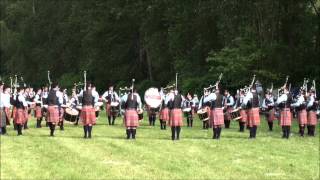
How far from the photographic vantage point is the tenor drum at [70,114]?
22.2 meters

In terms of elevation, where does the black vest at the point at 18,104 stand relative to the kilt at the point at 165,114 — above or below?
above

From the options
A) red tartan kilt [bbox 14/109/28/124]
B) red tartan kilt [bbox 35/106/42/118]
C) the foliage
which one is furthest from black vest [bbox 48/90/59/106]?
the foliage

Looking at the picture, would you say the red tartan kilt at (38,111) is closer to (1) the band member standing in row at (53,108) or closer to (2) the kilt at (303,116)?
(1) the band member standing in row at (53,108)

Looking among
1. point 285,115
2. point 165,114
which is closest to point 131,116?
point 165,114

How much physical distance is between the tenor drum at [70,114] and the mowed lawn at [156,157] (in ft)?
4.53

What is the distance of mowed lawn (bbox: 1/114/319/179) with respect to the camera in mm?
12734

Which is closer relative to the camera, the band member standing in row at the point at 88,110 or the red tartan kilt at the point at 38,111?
the band member standing in row at the point at 88,110

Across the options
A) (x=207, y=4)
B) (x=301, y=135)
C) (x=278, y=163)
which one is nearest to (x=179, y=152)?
(x=278, y=163)

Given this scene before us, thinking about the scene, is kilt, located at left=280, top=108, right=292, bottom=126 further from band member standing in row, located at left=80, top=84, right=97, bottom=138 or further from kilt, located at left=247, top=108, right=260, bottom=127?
band member standing in row, located at left=80, top=84, right=97, bottom=138

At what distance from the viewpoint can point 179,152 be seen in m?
15.9

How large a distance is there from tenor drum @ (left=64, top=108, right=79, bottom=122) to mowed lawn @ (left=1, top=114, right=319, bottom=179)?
1.38m

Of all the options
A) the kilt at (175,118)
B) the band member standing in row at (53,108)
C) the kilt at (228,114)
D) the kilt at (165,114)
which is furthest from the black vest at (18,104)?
the kilt at (228,114)

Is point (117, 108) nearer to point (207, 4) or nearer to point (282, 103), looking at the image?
point (282, 103)

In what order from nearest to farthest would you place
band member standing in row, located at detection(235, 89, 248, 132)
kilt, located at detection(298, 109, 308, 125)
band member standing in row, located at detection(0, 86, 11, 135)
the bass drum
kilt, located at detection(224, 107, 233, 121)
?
band member standing in row, located at detection(0, 86, 11, 135)
kilt, located at detection(298, 109, 308, 125)
band member standing in row, located at detection(235, 89, 248, 132)
kilt, located at detection(224, 107, 233, 121)
the bass drum
